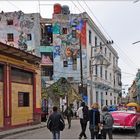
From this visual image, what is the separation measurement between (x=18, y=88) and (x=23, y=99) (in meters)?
1.62

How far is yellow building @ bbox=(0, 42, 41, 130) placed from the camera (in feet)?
96.1

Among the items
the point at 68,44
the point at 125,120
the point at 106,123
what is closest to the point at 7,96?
the point at 125,120

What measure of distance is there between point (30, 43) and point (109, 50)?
23.3 m

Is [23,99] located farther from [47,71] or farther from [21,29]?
[21,29]

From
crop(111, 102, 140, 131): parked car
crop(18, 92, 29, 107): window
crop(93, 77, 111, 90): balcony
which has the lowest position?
crop(111, 102, 140, 131): parked car

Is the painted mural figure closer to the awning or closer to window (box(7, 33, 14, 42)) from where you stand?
window (box(7, 33, 14, 42))

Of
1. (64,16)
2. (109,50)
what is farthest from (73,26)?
(109,50)

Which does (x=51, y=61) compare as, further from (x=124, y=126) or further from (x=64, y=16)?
(x=124, y=126)

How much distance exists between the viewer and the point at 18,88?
32.1m

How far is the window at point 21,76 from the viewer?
3144 centimetres

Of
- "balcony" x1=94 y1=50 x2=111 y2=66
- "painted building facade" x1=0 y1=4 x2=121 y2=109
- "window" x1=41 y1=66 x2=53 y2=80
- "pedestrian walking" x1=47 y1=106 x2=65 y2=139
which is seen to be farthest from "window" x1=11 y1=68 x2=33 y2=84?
"balcony" x1=94 y1=50 x2=111 y2=66

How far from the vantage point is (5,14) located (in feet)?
202

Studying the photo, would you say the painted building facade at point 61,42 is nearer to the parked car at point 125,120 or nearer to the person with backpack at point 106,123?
the parked car at point 125,120

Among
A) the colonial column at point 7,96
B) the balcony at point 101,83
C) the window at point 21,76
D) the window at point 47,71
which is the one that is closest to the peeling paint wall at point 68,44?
the window at point 47,71
